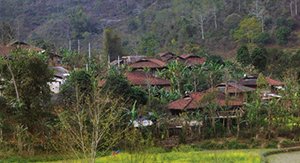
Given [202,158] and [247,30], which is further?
[247,30]

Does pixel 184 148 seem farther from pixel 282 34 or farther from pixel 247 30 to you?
pixel 247 30

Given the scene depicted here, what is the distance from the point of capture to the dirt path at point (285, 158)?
889 inches

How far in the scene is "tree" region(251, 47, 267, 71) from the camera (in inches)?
1743

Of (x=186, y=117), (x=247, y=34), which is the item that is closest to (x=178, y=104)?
(x=186, y=117)

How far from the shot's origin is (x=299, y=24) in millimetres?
59281

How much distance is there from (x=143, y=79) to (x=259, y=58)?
12.4 metres

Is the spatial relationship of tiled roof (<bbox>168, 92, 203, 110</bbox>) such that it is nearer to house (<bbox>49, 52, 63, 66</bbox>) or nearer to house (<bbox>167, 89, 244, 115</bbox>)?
house (<bbox>167, 89, 244, 115</bbox>)

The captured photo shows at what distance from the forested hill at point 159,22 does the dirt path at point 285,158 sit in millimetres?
29637

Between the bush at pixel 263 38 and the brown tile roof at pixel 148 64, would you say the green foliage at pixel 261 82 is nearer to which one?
the brown tile roof at pixel 148 64

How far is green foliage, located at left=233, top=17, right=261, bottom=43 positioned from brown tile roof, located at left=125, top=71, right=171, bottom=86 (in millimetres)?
22976

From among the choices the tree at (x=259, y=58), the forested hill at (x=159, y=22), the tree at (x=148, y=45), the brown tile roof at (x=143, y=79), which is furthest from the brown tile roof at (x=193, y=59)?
the tree at (x=148, y=45)

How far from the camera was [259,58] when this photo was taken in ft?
148

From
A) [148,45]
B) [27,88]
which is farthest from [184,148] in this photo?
[148,45]

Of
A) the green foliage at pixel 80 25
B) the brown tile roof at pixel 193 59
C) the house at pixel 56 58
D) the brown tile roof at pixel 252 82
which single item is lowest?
the brown tile roof at pixel 252 82
